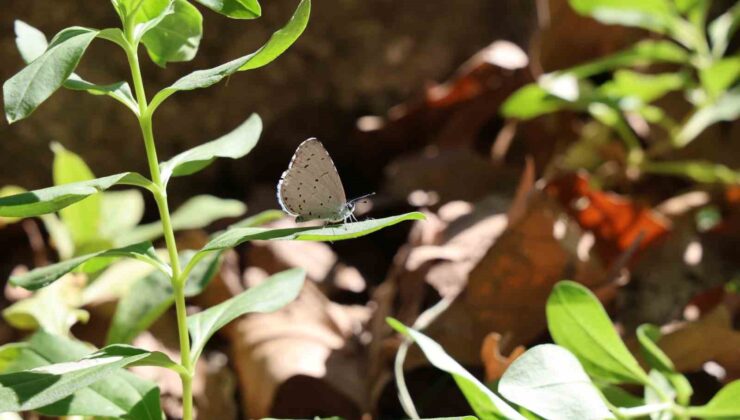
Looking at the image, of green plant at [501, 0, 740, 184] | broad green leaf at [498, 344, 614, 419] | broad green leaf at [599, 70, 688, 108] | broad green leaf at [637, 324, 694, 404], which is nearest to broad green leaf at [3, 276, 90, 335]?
broad green leaf at [498, 344, 614, 419]

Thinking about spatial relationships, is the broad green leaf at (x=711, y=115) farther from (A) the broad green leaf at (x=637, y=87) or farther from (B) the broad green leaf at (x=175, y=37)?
(B) the broad green leaf at (x=175, y=37)

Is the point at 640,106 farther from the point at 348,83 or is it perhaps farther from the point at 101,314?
the point at 101,314

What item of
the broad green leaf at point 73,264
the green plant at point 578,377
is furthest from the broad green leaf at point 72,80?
the green plant at point 578,377

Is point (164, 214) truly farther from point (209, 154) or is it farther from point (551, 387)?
point (551, 387)

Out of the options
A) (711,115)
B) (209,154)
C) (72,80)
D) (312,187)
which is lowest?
(711,115)

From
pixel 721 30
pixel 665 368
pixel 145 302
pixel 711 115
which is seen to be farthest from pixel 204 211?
pixel 721 30

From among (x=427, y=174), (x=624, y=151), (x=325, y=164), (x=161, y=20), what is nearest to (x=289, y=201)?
(x=325, y=164)

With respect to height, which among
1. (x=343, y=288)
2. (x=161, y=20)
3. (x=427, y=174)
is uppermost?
(x=161, y=20)
